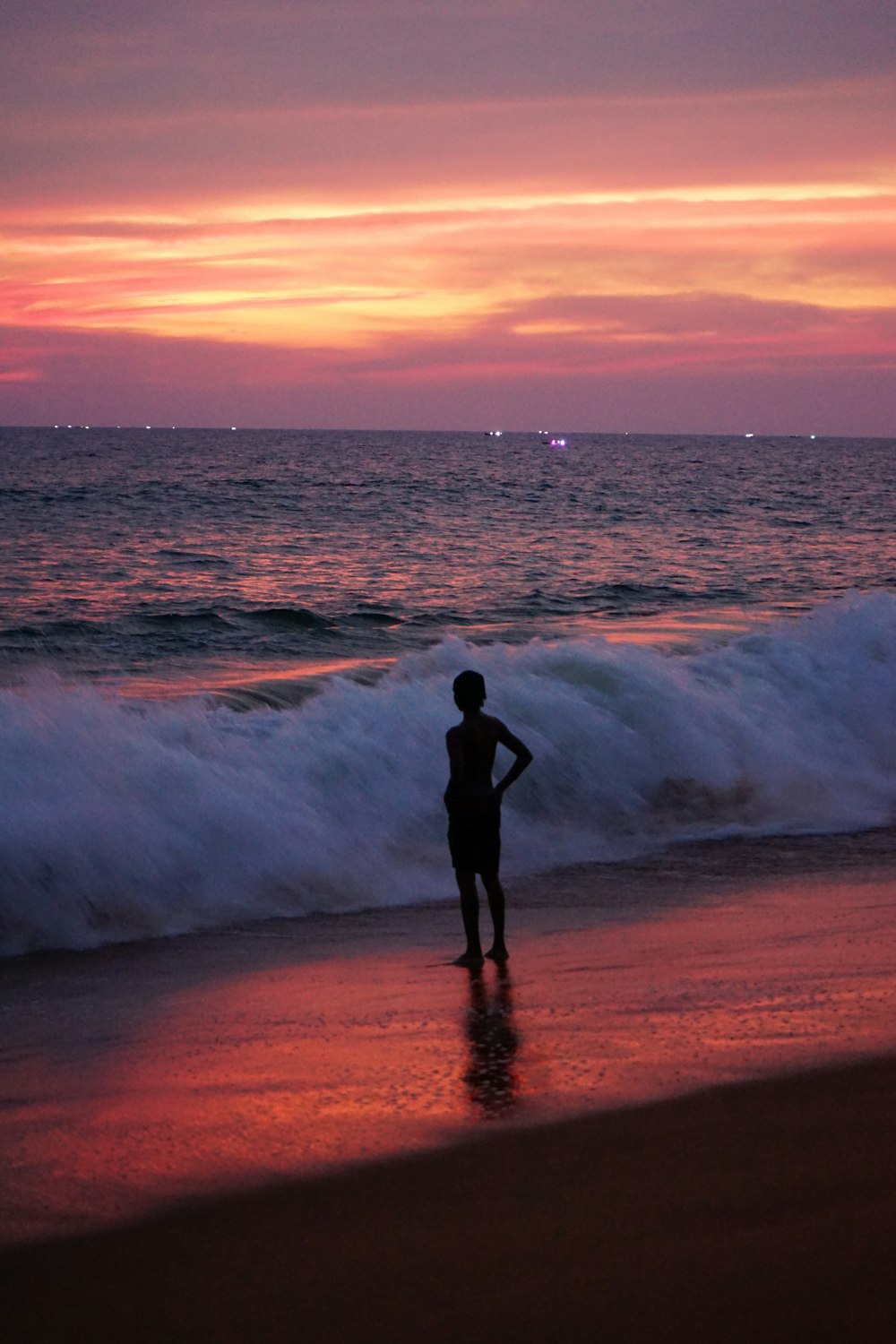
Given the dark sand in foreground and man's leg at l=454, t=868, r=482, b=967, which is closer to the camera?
the dark sand in foreground

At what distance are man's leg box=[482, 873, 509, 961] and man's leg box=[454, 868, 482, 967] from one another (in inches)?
3.1

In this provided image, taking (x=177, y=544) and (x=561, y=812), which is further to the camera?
(x=177, y=544)

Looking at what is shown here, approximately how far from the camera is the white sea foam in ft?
27.7

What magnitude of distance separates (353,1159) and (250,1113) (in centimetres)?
56

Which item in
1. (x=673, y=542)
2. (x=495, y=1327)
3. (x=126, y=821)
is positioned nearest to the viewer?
(x=495, y=1327)

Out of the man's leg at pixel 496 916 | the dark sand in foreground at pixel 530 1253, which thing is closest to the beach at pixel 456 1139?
the dark sand in foreground at pixel 530 1253

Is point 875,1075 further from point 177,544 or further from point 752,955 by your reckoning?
point 177,544

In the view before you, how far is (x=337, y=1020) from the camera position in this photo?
19.7 ft

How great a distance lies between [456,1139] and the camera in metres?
4.70

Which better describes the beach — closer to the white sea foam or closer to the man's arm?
the man's arm

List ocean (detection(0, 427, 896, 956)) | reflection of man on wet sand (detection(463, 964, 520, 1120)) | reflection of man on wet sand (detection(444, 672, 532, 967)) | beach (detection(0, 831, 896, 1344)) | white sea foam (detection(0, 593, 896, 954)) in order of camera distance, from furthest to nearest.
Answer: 1. ocean (detection(0, 427, 896, 956))
2. white sea foam (detection(0, 593, 896, 954))
3. reflection of man on wet sand (detection(444, 672, 532, 967))
4. reflection of man on wet sand (detection(463, 964, 520, 1120))
5. beach (detection(0, 831, 896, 1344))

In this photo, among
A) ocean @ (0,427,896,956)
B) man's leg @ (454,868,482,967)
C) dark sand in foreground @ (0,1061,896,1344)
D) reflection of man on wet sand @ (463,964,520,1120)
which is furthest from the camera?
ocean @ (0,427,896,956)

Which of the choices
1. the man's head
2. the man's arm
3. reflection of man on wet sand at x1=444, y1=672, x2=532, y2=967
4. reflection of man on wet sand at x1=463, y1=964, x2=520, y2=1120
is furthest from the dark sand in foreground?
the man's head

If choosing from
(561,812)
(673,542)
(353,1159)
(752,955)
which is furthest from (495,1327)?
(673,542)
